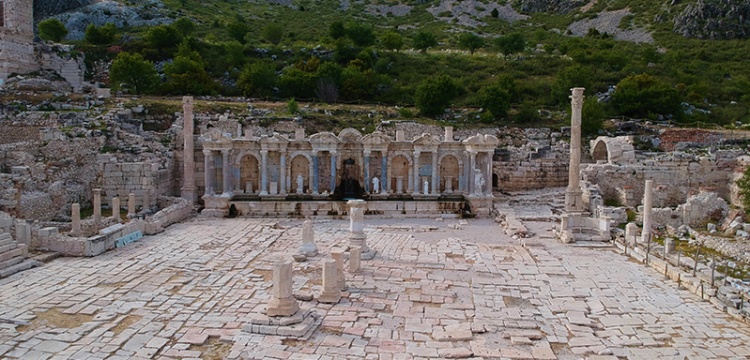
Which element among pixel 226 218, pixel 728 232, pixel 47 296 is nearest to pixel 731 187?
pixel 728 232

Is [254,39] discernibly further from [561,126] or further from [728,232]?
[728,232]

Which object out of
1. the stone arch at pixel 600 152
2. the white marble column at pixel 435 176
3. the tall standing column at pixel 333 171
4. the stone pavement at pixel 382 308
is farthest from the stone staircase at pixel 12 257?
the stone arch at pixel 600 152

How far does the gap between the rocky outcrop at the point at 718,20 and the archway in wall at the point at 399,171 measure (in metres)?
56.0

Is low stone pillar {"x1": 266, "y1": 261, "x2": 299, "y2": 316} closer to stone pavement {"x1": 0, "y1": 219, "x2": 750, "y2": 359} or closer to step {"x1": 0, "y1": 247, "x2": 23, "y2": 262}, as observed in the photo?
stone pavement {"x1": 0, "y1": 219, "x2": 750, "y2": 359}

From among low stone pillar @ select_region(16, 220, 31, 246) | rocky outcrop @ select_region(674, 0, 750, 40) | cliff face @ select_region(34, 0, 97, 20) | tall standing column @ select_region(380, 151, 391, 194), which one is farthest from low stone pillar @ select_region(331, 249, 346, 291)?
cliff face @ select_region(34, 0, 97, 20)

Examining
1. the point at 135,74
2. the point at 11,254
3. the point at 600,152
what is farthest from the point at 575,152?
the point at 135,74

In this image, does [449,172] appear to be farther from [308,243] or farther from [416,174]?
[308,243]

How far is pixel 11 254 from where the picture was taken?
1547 cm

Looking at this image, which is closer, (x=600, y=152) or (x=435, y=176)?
(x=435, y=176)

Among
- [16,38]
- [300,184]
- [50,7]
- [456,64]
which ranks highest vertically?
[50,7]

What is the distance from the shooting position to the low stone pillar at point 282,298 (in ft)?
38.9

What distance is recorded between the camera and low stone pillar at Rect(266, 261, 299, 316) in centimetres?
1187

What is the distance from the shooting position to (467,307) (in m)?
13.2

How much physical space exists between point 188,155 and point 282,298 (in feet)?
53.3
